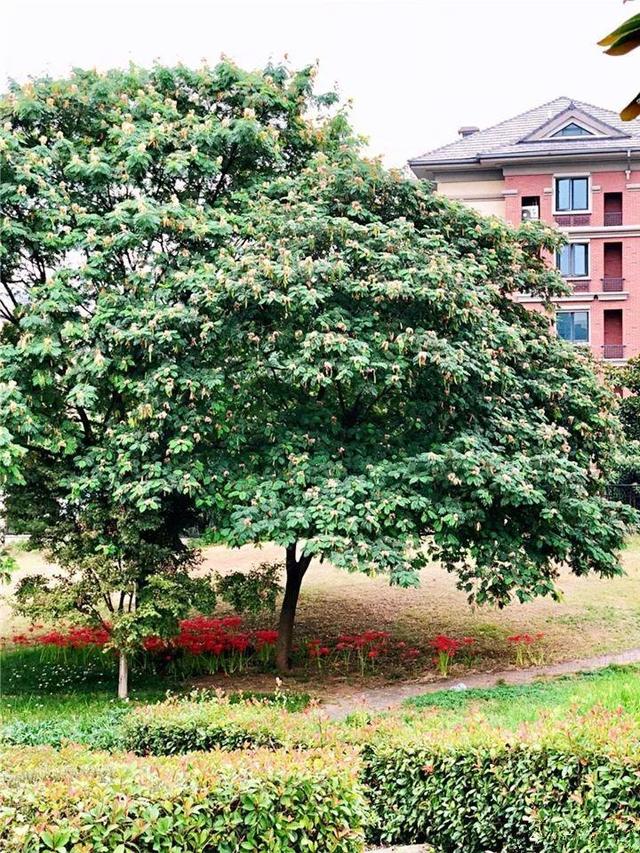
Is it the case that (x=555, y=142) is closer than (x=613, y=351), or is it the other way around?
(x=555, y=142)

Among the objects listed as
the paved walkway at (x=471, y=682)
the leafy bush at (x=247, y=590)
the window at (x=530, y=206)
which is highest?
the window at (x=530, y=206)

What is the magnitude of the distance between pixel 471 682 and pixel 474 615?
4.08 meters

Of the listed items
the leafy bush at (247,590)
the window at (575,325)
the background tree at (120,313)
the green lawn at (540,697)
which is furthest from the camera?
the window at (575,325)

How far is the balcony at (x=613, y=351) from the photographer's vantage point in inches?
1187

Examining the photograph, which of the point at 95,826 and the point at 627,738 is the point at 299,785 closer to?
the point at 95,826

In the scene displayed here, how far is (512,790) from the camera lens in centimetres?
556

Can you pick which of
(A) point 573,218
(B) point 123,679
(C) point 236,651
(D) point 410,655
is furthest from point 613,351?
(B) point 123,679

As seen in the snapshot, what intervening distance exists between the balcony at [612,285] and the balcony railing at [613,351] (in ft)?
6.20

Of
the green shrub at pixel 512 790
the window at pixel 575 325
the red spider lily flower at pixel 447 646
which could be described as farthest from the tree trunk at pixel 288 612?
the window at pixel 575 325

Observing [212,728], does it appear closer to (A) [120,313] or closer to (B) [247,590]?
(B) [247,590]

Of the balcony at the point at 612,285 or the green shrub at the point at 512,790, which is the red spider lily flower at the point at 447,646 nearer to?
the green shrub at the point at 512,790

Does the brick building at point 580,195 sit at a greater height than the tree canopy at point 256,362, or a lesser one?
greater

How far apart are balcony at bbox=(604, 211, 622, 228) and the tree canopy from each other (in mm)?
19581

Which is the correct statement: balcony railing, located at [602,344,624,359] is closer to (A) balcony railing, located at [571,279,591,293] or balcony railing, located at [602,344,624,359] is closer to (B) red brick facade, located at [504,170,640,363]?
(B) red brick facade, located at [504,170,640,363]
